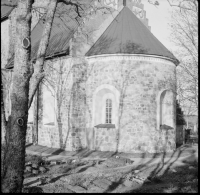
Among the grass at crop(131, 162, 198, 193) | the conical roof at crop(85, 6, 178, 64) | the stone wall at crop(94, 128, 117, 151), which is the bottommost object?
the grass at crop(131, 162, 198, 193)

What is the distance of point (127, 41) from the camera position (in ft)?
48.4

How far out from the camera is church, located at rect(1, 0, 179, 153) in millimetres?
14125

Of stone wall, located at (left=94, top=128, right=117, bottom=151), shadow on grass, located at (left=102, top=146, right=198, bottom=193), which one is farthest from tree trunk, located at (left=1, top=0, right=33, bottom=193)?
stone wall, located at (left=94, top=128, right=117, bottom=151)

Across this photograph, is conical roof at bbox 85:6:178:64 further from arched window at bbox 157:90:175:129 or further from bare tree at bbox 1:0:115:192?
bare tree at bbox 1:0:115:192

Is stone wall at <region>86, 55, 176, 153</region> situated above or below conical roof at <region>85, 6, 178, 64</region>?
→ below

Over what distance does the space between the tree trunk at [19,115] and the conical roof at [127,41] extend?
873 centimetres

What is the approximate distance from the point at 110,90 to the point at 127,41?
2.79 metres

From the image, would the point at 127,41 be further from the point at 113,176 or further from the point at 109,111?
the point at 113,176

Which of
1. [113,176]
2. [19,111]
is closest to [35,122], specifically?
[113,176]

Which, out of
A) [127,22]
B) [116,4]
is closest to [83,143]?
[127,22]

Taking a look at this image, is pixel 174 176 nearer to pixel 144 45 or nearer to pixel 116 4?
pixel 144 45

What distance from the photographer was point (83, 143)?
14586 mm

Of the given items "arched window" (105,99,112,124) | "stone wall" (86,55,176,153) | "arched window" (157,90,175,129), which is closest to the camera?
"stone wall" (86,55,176,153)

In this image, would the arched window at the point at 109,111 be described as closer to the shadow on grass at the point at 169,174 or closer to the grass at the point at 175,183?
the shadow on grass at the point at 169,174
